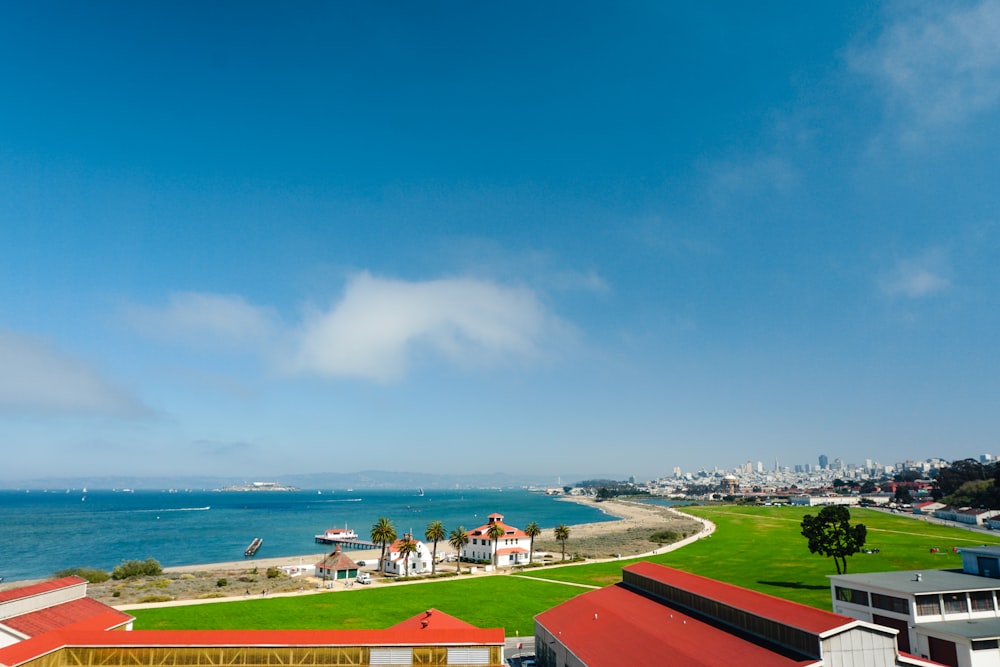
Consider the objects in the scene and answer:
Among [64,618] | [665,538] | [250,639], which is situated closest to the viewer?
[250,639]

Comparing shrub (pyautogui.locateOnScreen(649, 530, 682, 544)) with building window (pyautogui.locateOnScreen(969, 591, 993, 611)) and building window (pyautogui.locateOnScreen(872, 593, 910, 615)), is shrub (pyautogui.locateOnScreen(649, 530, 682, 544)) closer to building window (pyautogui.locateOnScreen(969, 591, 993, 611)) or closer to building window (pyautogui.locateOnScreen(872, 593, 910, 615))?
building window (pyautogui.locateOnScreen(872, 593, 910, 615))

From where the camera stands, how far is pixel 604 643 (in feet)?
113

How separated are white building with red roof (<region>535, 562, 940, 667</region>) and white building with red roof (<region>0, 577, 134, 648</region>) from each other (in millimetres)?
28750

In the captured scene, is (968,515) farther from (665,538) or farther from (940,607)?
(940,607)

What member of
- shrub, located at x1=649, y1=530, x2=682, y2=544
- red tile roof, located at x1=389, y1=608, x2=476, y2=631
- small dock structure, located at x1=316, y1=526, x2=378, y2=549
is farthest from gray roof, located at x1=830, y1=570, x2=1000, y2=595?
small dock structure, located at x1=316, y1=526, x2=378, y2=549

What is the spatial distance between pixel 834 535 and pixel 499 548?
171 feet

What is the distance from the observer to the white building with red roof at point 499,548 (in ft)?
328

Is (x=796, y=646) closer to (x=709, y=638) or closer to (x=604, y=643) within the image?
(x=709, y=638)

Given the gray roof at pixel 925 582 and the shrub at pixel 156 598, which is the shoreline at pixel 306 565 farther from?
the gray roof at pixel 925 582

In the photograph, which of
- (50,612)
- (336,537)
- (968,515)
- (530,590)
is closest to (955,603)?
(530,590)

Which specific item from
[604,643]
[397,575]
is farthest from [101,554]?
[604,643]

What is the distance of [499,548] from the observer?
101 metres

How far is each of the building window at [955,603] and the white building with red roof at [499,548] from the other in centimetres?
6796

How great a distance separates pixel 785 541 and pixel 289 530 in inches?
5829
